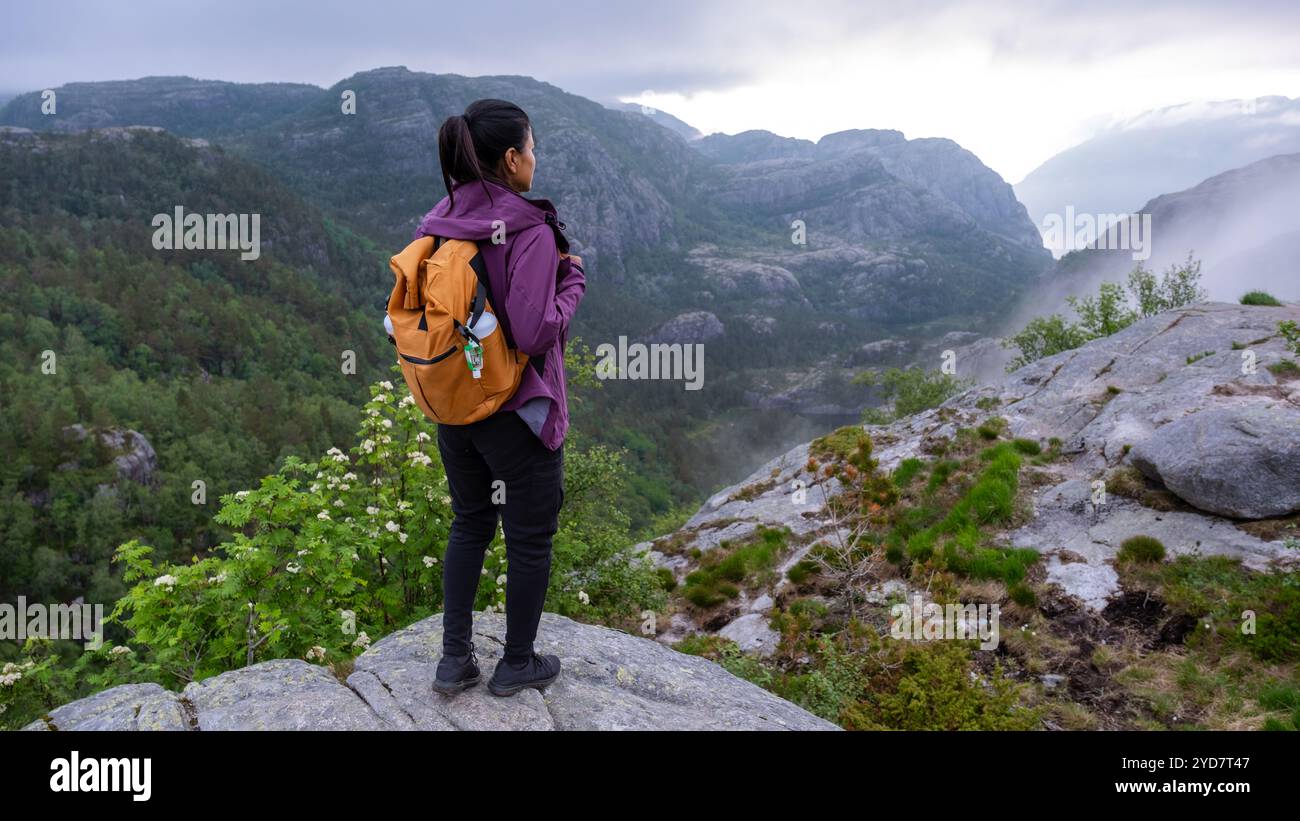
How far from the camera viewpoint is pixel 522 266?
3.52 metres

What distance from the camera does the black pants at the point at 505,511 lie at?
12.4 ft

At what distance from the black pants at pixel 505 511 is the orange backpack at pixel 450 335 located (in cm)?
24

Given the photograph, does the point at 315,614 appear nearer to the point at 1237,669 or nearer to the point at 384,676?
the point at 384,676

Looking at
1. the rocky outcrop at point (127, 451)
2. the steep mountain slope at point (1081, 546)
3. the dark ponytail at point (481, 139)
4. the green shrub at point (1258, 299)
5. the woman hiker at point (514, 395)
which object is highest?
the green shrub at point (1258, 299)

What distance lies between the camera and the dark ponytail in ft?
12.1

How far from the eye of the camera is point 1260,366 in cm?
1226

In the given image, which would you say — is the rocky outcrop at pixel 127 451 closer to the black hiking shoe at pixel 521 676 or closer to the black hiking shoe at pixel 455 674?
the black hiking shoe at pixel 455 674

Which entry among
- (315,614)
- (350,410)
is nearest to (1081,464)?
(315,614)

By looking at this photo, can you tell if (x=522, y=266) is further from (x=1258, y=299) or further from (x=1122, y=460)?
(x=1258, y=299)

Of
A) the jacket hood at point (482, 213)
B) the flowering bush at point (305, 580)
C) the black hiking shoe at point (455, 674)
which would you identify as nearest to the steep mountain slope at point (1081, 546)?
the flowering bush at point (305, 580)

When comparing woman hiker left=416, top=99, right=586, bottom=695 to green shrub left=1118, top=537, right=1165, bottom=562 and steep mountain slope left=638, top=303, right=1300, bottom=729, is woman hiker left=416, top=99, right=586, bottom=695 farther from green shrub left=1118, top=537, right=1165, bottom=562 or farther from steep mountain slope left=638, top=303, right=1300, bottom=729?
green shrub left=1118, top=537, right=1165, bottom=562

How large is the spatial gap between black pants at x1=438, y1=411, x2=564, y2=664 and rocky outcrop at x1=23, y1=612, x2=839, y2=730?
0.40 m

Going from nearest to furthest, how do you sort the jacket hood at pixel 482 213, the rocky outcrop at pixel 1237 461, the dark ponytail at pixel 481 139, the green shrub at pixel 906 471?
the jacket hood at pixel 482 213
the dark ponytail at pixel 481 139
the rocky outcrop at pixel 1237 461
the green shrub at pixel 906 471

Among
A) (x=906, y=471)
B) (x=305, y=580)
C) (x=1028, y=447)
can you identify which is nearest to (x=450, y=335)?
(x=305, y=580)
